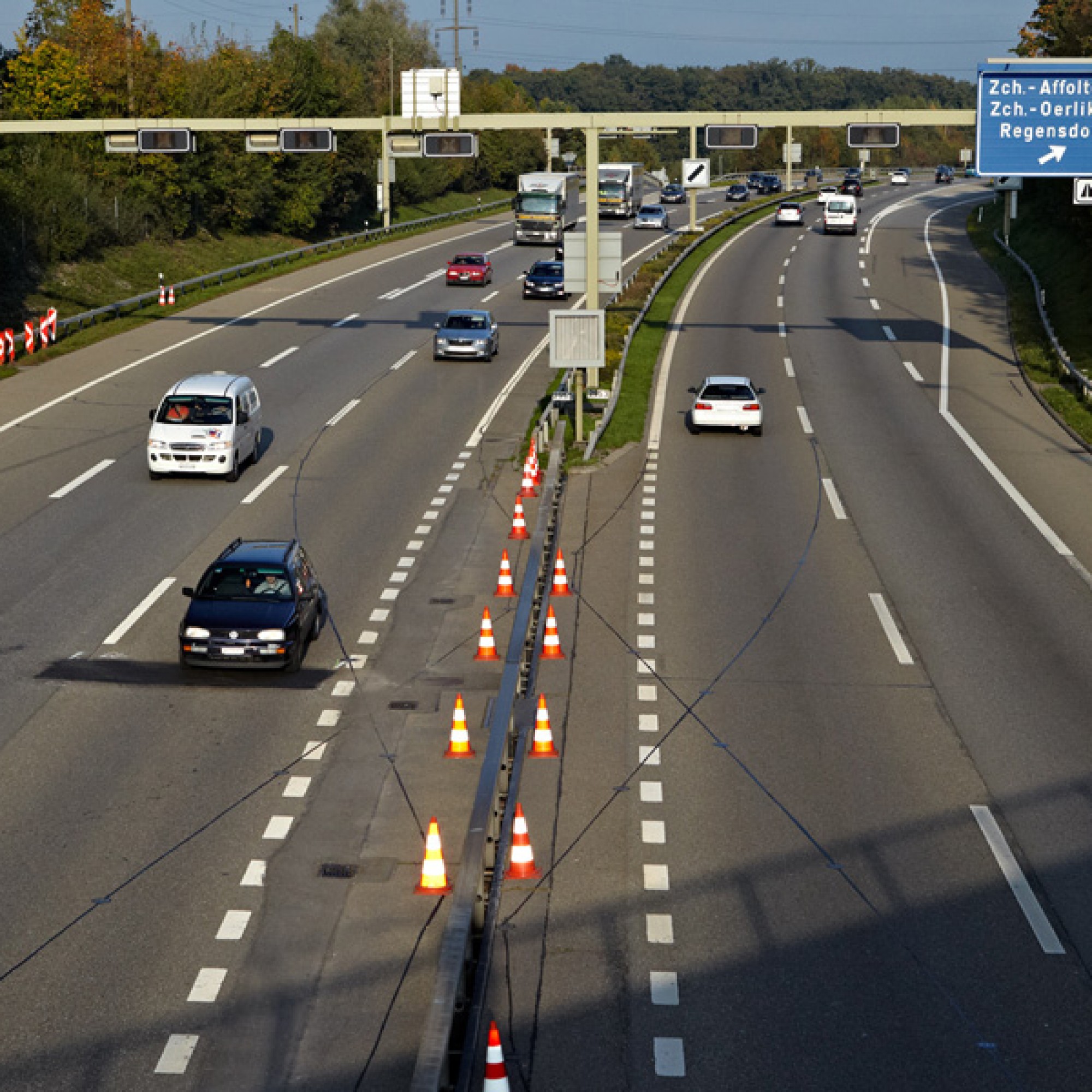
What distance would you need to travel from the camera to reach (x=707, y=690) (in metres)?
19.6

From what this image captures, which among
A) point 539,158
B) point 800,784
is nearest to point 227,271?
point 800,784

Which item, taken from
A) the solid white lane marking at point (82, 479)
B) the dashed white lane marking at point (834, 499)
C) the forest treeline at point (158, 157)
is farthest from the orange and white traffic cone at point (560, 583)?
the forest treeline at point (158, 157)

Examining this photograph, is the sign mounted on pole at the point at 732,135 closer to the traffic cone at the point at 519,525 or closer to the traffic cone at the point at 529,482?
the traffic cone at the point at 529,482

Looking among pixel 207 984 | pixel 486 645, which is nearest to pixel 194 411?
pixel 486 645

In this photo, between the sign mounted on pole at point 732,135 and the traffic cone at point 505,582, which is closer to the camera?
the traffic cone at point 505,582

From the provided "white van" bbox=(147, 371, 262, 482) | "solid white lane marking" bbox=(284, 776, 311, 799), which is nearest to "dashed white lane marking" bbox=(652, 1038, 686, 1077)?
"solid white lane marking" bbox=(284, 776, 311, 799)

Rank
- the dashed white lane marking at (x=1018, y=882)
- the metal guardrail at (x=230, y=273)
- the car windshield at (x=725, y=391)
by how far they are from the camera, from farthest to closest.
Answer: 1. the metal guardrail at (x=230, y=273)
2. the car windshield at (x=725, y=391)
3. the dashed white lane marking at (x=1018, y=882)

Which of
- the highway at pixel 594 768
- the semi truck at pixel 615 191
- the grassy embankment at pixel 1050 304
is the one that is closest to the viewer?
the highway at pixel 594 768

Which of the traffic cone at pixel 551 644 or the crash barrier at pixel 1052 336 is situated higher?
the crash barrier at pixel 1052 336

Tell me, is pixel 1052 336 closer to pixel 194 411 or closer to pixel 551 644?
pixel 194 411

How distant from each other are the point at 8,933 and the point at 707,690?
30.3ft

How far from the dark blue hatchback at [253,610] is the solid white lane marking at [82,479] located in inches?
375

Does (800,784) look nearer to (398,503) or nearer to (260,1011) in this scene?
(260,1011)

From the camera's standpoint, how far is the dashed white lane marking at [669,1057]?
35.8 feet
